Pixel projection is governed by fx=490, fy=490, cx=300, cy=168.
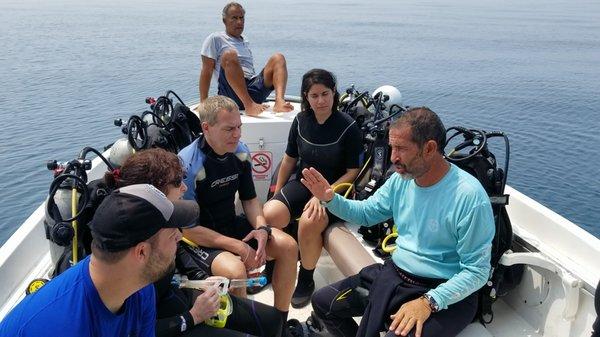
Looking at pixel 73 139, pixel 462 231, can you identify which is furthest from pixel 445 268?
pixel 73 139

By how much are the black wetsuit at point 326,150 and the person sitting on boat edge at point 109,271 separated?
2007 mm

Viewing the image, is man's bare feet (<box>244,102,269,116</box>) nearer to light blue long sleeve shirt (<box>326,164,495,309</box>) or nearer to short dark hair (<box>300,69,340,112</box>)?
short dark hair (<box>300,69,340,112</box>)

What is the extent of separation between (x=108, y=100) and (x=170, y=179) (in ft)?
38.4

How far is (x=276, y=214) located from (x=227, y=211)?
46cm

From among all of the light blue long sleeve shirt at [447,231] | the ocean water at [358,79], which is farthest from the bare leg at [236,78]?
the ocean water at [358,79]

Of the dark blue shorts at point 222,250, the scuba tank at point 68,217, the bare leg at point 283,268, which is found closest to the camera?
the scuba tank at point 68,217

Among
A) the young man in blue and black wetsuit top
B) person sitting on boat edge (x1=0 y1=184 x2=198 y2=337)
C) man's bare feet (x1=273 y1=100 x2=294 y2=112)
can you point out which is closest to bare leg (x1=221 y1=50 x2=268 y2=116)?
man's bare feet (x1=273 y1=100 x2=294 y2=112)

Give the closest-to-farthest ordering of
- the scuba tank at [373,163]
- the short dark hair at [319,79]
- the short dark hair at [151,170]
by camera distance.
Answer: the short dark hair at [151,170]
the scuba tank at [373,163]
the short dark hair at [319,79]

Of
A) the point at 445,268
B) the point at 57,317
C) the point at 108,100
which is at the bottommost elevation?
the point at 108,100

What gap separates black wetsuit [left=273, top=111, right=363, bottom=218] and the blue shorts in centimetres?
163

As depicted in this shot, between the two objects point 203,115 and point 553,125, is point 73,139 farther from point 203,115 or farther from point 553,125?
point 553,125

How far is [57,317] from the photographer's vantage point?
125 cm

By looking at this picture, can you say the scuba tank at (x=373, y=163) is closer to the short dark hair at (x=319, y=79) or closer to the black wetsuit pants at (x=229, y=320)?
the short dark hair at (x=319, y=79)

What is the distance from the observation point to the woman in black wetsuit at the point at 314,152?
10.7ft
